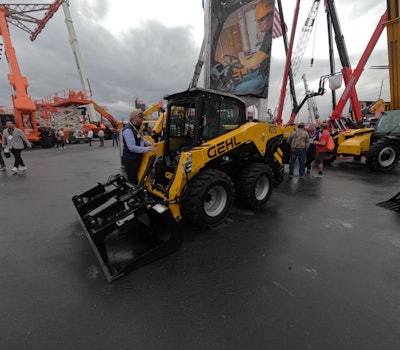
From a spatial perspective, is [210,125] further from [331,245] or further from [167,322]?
[167,322]

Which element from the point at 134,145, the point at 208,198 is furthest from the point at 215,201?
the point at 134,145

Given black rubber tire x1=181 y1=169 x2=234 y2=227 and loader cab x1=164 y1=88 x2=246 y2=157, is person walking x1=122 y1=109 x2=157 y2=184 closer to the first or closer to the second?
loader cab x1=164 y1=88 x2=246 y2=157

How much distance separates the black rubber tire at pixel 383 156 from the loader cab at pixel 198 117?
557 cm

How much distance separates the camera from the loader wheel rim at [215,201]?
339 cm

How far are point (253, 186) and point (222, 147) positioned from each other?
987 mm

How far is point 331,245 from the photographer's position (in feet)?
9.55

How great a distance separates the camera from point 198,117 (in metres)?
3.39

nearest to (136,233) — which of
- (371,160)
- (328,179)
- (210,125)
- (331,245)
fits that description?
(210,125)

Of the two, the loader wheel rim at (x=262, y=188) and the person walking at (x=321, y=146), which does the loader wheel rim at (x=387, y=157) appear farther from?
the loader wheel rim at (x=262, y=188)

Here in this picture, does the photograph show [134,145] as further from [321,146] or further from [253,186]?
[321,146]

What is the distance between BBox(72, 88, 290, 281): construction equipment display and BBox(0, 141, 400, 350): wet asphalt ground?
28 cm

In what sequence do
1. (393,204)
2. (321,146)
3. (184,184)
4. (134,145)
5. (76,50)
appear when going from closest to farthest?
(184,184)
(134,145)
(393,204)
(321,146)
(76,50)

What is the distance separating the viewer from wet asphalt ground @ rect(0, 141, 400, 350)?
167 centimetres

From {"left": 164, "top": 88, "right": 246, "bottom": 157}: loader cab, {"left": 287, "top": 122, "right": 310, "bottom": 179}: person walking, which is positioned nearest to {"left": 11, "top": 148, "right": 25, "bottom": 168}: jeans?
{"left": 164, "top": 88, "right": 246, "bottom": 157}: loader cab
